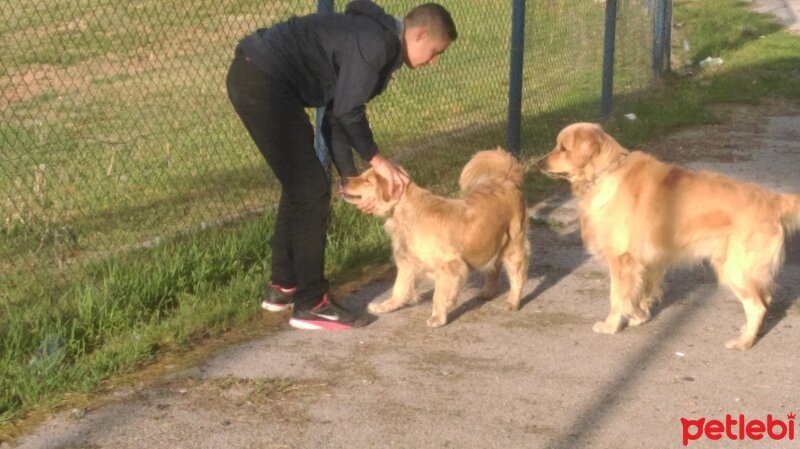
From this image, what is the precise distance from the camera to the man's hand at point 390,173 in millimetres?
5016

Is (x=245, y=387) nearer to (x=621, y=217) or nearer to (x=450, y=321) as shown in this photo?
(x=450, y=321)

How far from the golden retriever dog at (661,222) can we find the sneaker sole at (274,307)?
1504 mm

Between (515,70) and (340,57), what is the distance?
3.77 metres

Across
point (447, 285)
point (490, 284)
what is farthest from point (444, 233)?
point (490, 284)

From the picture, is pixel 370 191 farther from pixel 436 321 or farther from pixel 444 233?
pixel 436 321

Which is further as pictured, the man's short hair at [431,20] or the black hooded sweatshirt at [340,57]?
the man's short hair at [431,20]

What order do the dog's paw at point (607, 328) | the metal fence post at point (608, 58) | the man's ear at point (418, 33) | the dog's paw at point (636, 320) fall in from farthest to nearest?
the metal fence post at point (608, 58), the dog's paw at point (636, 320), the dog's paw at point (607, 328), the man's ear at point (418, 33)

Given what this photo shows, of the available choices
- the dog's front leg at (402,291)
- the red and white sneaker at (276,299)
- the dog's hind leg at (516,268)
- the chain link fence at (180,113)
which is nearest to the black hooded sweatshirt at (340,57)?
the dog's front leg at (402,291)

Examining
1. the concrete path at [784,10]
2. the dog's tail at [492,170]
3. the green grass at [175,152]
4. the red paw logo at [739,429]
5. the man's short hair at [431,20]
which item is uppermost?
the man's short hair at [431,20]

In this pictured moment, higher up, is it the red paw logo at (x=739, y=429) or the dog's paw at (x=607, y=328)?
the red paw logo at (x=739, y=429)

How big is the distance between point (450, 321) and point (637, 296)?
95 centimetres

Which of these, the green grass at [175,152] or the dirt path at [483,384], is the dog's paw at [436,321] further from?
the green grass at [175,152]

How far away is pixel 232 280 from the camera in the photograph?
225 inches

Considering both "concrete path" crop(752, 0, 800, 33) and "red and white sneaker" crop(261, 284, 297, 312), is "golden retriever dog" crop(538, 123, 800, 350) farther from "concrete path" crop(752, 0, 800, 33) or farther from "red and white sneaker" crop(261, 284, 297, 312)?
"concrete path" crop(752, 0, 800, 33)
